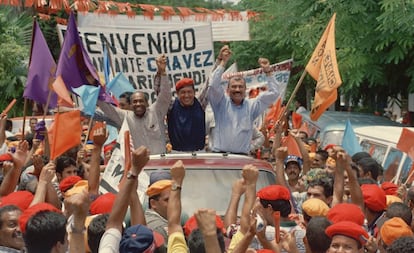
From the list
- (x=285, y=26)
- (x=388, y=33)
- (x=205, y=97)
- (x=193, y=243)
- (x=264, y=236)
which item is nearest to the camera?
(x=193, y=243)

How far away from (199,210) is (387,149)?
8.19m

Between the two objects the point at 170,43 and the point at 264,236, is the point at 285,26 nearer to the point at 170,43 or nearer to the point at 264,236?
the point at 170,43

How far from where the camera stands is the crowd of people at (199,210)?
488 centimetres

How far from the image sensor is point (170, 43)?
13.1m

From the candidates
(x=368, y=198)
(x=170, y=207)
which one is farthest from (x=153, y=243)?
(x=368, y=198)

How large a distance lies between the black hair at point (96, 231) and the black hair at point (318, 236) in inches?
48.0

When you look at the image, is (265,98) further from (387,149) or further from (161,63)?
(387,149)

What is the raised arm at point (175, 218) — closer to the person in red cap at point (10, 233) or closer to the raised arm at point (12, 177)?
the person in red cap at point (10, 233)

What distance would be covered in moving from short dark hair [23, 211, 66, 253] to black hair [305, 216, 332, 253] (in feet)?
4.77

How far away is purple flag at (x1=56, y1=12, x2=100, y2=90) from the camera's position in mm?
10344

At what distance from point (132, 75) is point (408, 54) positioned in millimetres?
6637

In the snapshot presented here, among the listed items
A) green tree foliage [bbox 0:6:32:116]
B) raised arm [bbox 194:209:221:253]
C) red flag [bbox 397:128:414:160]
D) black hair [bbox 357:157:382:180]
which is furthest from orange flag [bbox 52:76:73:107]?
green tree foliage [bbox 0:6:32:116]

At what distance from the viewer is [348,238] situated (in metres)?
5.04

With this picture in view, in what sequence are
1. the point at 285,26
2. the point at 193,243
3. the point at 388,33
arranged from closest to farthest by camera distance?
the point at 193,243 → the point at 388,33 → the point at 285,26
